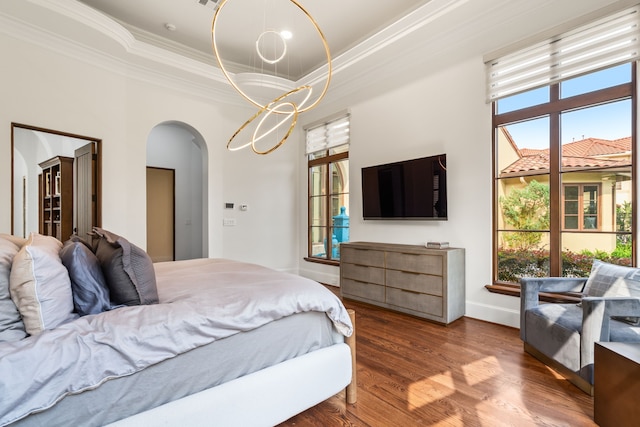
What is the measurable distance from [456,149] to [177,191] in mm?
5515

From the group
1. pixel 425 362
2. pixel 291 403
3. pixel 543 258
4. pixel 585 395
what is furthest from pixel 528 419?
pixel 543 258

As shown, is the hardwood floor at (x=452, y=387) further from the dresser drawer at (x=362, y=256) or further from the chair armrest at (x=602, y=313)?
the dresser drawer at (x=362, y=256)

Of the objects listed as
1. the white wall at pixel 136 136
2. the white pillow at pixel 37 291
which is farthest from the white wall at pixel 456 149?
the white pillow at pixel 37 291

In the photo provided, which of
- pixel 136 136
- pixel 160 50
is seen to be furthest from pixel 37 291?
pixel 160 50

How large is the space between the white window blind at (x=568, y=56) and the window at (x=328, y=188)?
2.22 m

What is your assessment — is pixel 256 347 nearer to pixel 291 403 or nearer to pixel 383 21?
pixel 291 403

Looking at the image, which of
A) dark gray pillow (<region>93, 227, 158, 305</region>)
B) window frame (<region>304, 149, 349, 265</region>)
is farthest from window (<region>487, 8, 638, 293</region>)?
dark gray pillow (<region>93, 227, 158, 305</region>)

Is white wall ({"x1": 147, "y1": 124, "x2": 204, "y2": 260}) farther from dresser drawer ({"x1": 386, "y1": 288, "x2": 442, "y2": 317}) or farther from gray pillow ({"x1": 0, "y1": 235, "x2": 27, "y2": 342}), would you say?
gray pillow ({"x1": 0, "y1": 235, "x2": 27, "y2": 342})

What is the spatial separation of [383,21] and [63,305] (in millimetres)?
4271

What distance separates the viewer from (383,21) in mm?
3957

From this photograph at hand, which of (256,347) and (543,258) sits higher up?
(543,258)

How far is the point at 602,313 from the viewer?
1879mm

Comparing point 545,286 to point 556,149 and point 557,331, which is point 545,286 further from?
point 556,149

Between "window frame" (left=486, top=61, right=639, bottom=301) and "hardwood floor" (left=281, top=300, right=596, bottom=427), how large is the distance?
681 millimetres
